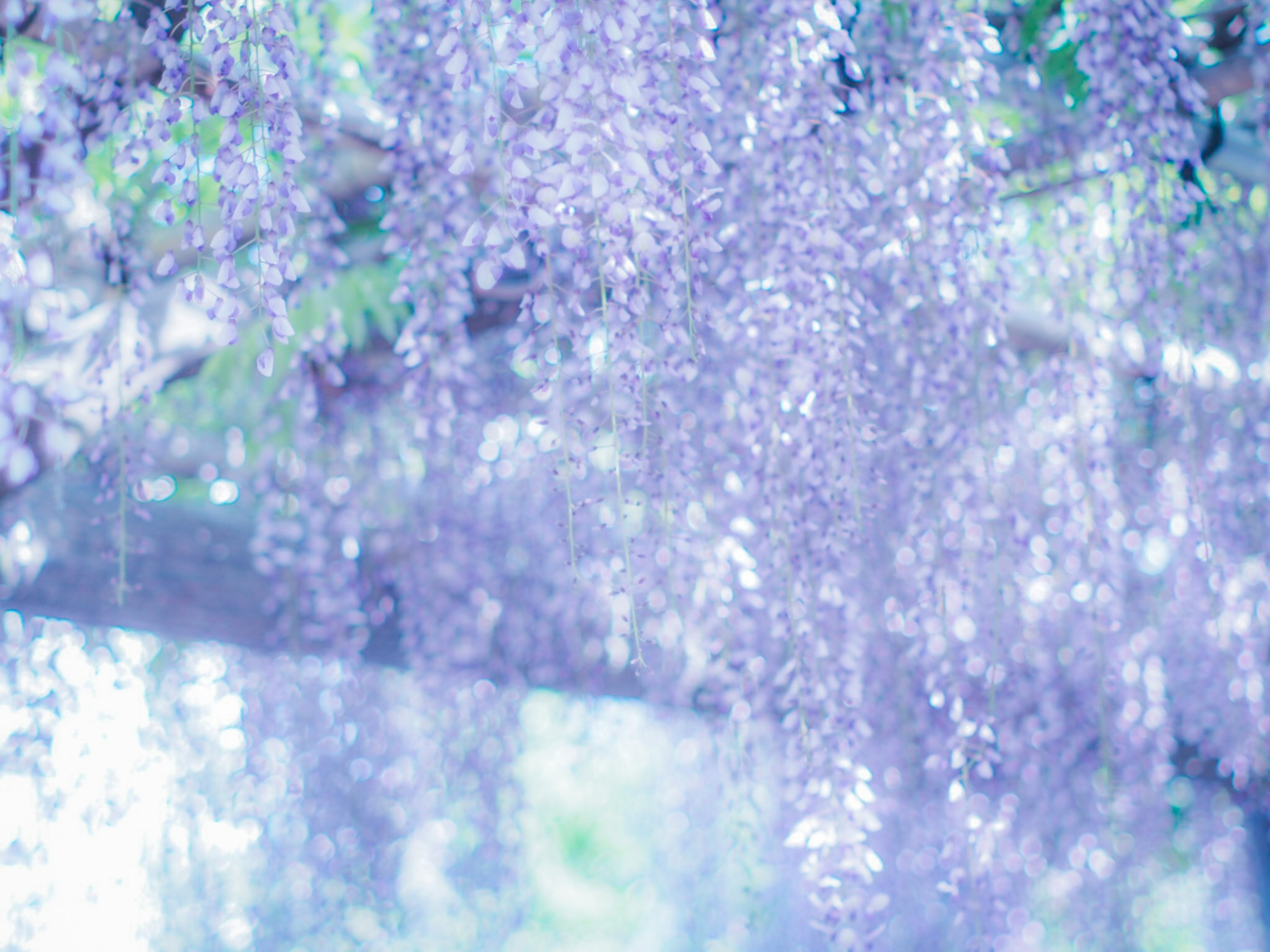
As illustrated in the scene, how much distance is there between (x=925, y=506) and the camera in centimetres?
231

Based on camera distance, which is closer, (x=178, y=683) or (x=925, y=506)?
(x=925, y=506)

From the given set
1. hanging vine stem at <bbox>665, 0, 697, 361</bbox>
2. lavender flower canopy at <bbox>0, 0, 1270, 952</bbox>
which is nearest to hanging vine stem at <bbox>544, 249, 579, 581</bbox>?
lavender flower canopy at <bbox>0, 0, 1270, 952</bbox>

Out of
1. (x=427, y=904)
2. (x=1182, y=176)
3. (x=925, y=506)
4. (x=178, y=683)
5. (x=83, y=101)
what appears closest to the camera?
(x=83, y=101)

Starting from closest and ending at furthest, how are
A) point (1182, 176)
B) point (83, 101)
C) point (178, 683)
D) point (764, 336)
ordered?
point (764, 336)
point (83, 101)
point (1182, 176)
point (178, 683)

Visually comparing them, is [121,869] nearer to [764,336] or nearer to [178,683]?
[178,683]

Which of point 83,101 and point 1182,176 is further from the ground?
point 1182,176

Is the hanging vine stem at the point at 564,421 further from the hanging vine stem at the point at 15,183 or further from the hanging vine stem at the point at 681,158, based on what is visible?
the hanging vine stem at the point at 15,183

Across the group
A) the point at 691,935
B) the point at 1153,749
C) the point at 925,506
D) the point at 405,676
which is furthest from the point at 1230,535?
the point at 691,935

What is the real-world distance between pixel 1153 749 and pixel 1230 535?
82 cm

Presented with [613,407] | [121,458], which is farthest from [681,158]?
[121,458]

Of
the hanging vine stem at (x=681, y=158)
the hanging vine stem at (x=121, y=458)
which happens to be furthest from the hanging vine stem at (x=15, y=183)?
the hanging vine stem at (x=681, y=158)

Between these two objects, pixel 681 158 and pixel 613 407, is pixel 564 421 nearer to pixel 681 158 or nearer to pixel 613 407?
pixel 613 407

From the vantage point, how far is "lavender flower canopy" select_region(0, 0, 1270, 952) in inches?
57.5

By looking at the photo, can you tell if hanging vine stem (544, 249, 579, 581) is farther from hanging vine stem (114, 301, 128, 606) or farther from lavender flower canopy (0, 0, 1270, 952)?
hanging vine stem (114, 301, 128, 606)
